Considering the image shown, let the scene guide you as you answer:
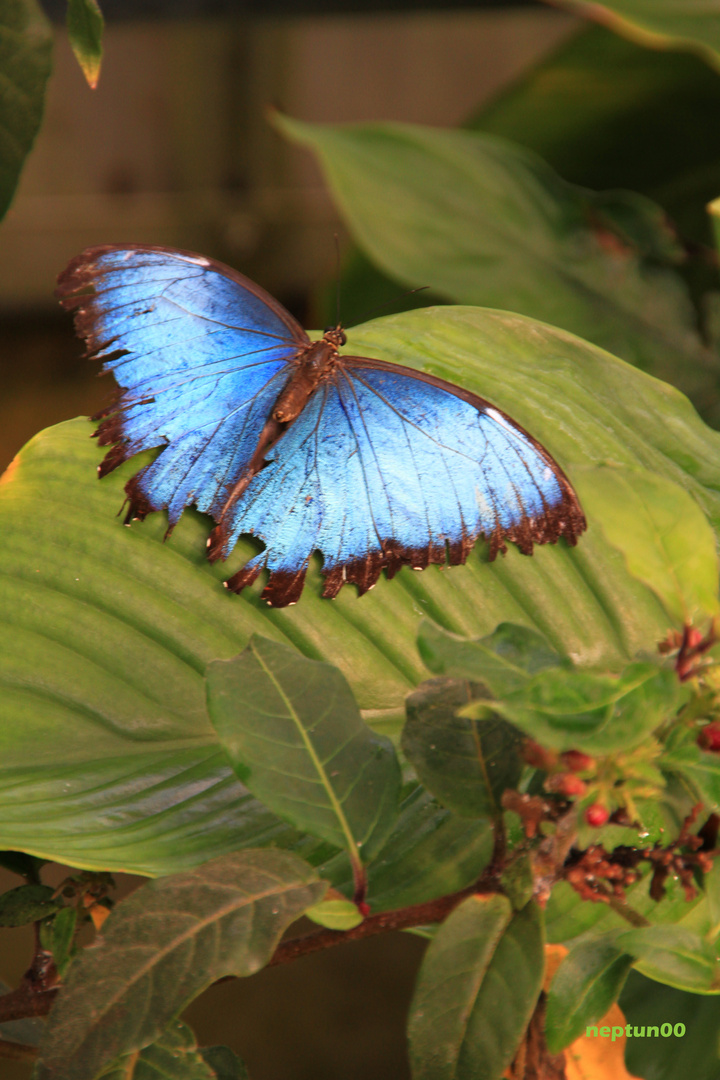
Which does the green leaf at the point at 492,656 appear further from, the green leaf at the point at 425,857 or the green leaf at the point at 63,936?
the green leaf at the point at 63,936

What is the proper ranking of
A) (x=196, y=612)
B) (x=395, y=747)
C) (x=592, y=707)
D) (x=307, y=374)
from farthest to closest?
(x=307, y=374) < (x=196, y=612) < (x=395, y=747) < (x=592, y=707)

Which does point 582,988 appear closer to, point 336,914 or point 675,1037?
point 336,914

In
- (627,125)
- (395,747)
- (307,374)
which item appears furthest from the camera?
(627,125)

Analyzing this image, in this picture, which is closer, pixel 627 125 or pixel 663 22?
pixel 663 22

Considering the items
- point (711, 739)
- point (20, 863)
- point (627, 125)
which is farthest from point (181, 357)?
point (627, 125)

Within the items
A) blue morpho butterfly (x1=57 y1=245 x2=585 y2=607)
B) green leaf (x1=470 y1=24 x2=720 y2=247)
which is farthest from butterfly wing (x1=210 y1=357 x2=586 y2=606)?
green leaf (x1=470 y1=24 x2=720 y2=247)

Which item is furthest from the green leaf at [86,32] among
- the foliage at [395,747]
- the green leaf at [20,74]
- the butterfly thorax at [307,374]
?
the butterfly thorax at [307,374]
